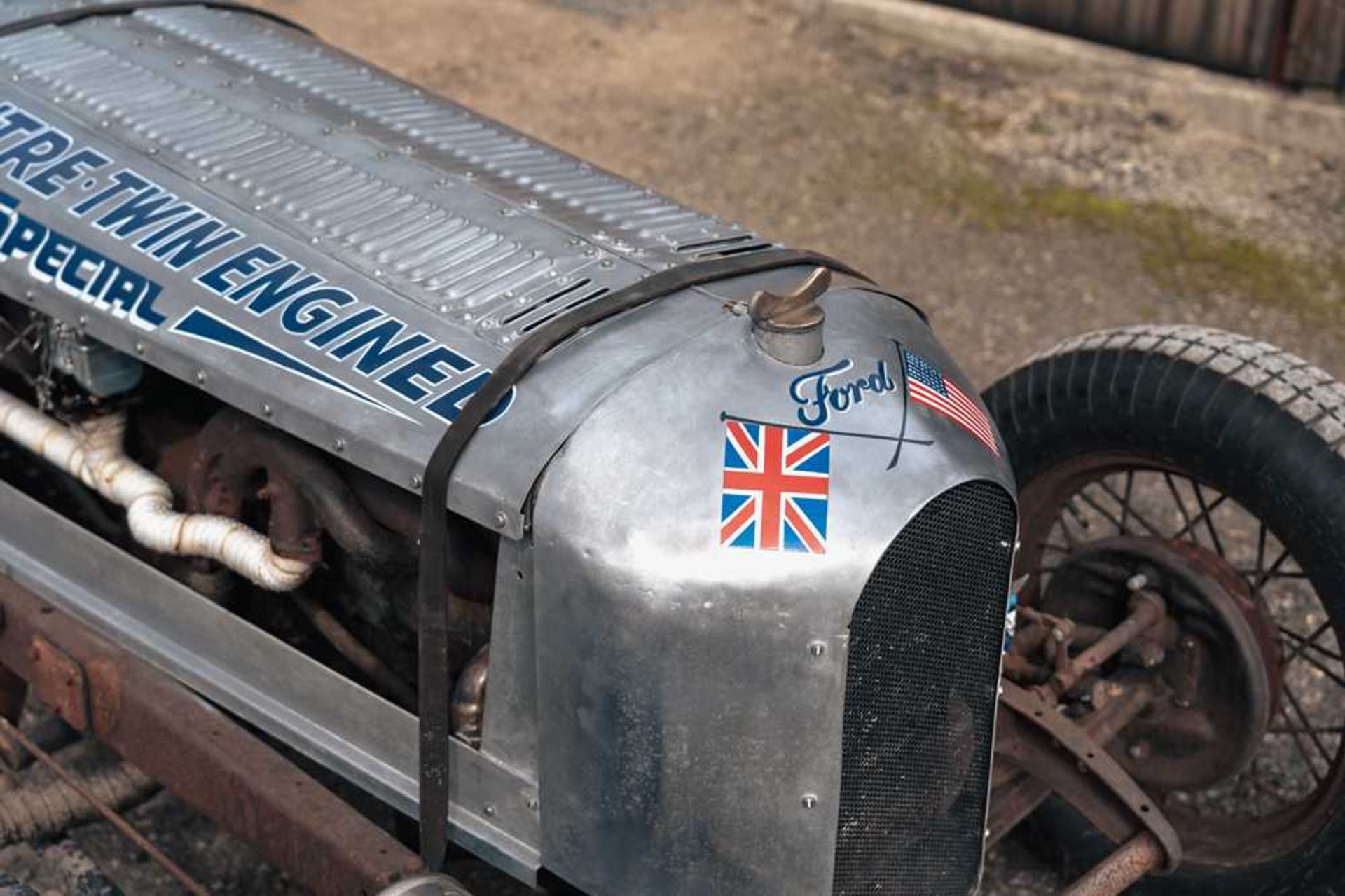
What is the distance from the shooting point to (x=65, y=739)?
3754 millimetres

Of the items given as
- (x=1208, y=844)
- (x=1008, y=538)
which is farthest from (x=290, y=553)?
(x=1208, y=844)

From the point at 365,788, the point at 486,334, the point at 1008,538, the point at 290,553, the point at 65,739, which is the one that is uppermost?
the point at 486,334

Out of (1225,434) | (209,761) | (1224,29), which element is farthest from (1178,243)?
(209,761)

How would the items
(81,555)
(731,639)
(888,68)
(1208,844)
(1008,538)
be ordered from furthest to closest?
(888,68)
(1208,844)
(81,555)
(1008,538)
(731,639)

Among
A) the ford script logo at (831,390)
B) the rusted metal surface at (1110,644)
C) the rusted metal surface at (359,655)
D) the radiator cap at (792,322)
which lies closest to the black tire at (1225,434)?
the rusted metal surface at (1110,644)

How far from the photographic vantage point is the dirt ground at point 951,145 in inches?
242

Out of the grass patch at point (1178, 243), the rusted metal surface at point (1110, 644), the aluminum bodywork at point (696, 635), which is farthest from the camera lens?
the grass patch at point (1178, 243)

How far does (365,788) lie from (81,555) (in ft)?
2.66

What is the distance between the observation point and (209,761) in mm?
3051

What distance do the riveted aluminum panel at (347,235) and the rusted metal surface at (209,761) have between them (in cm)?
56

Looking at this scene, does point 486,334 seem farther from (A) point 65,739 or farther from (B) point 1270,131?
(B) point 1270,131

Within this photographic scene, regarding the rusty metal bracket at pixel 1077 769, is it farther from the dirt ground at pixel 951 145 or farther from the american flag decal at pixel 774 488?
the dirt ground at pixel 951 145

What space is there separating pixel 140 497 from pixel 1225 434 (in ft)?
6.92

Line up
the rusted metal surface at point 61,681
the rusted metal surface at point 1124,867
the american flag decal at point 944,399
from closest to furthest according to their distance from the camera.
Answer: the american flag decal at point 944,399 < the rusted metal surface at point 1124,867 < the rusted metal surface at point 61,681
